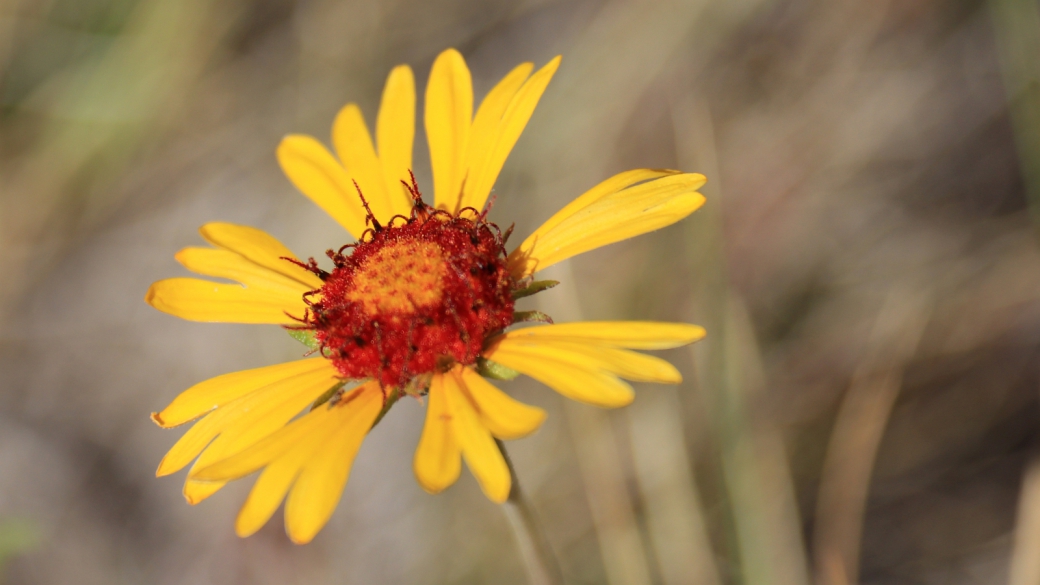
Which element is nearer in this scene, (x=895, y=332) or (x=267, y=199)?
(x=895, y=332)

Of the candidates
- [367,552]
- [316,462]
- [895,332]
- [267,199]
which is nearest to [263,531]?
[367,552]

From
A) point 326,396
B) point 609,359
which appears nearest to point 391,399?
Answer: point 326,396

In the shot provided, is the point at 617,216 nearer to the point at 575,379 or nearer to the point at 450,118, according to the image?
the point at 575,379

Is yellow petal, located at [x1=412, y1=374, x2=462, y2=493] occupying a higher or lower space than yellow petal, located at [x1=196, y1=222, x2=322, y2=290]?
lower

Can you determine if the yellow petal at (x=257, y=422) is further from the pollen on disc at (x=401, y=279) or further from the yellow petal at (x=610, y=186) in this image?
the yellow petal at (x=610, y=186)

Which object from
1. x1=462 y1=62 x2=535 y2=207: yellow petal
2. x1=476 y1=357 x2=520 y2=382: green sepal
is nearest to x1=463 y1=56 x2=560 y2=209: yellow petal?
x1=462 y1=62 x2=535 y2=207: yellow petal

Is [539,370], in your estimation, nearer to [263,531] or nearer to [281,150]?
[281,150]

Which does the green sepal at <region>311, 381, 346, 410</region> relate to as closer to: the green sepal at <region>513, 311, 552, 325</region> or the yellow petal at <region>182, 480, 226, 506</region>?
the yellow petal at <region>182, 480, 226, 506</region>
